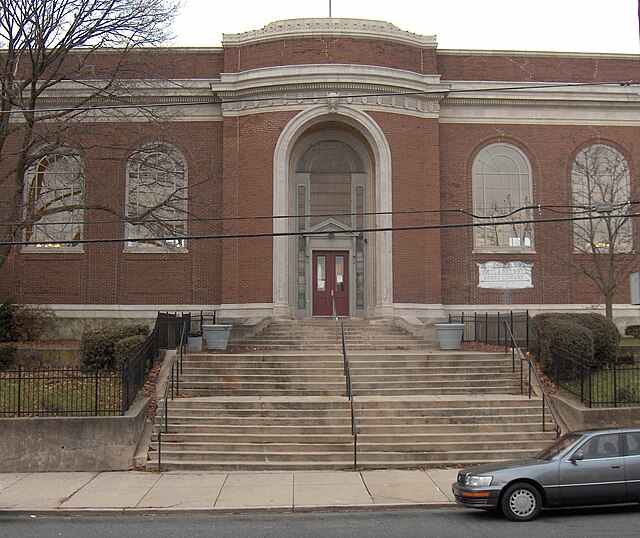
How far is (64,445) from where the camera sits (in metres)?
14.8

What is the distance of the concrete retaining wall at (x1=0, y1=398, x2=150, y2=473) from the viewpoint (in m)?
14.8

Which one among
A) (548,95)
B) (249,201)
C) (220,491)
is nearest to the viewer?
(220,491)

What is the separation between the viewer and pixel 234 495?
495 inches

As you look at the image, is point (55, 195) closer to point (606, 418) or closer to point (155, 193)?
point (155, 193)

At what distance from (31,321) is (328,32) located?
45.1 feet

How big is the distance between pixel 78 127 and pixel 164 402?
10691mm

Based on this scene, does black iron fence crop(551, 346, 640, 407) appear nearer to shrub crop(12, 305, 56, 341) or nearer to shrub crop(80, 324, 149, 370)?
shrub crop(80, 324, 149, 370)

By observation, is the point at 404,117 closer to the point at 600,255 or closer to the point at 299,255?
the point at 299,255

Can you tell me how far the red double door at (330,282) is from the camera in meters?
26.7

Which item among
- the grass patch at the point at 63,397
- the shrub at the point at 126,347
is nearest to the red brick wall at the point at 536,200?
the shrub at the point at 126,347

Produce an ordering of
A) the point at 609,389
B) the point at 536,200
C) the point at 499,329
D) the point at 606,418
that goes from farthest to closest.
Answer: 1. the point at 536,200
2. the point at 499,329
3. the point at 609,389
4. the point at 606,418

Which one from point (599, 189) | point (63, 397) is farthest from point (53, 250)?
point (599, 189)

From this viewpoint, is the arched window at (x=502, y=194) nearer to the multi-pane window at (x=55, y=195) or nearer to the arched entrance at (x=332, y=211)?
the arched entrance at (x=332, y=211)

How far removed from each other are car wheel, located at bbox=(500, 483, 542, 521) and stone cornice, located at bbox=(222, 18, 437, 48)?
60.9 ft
